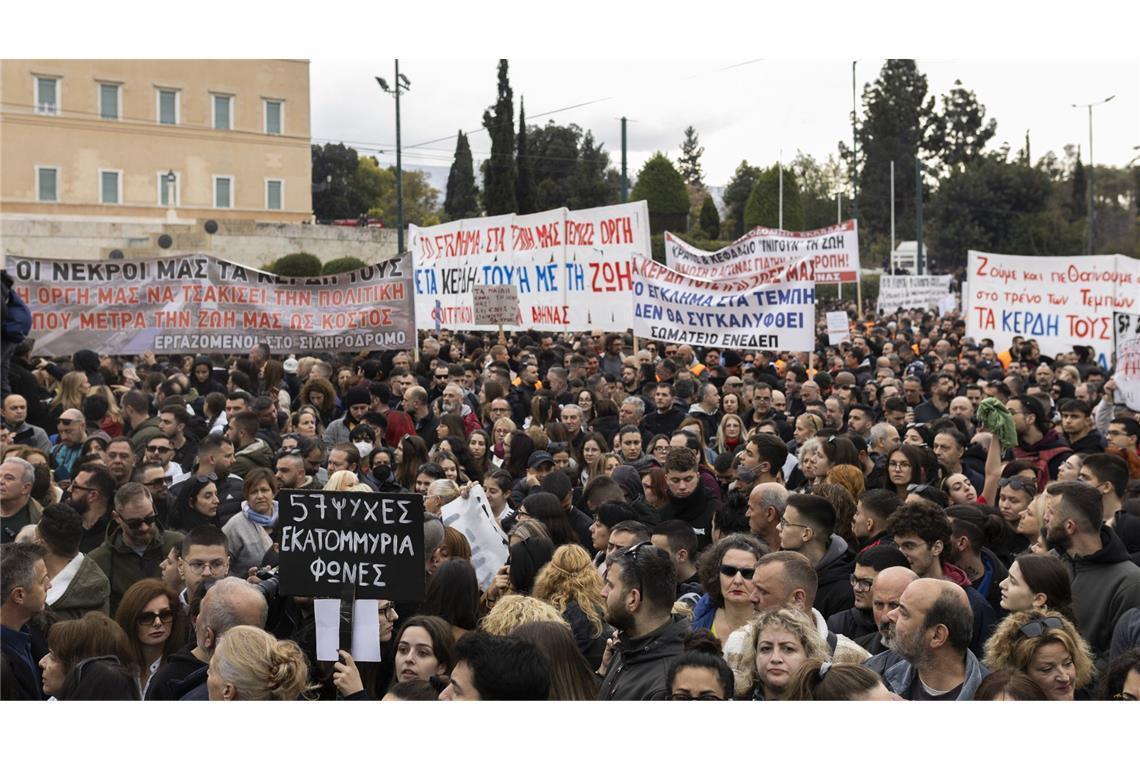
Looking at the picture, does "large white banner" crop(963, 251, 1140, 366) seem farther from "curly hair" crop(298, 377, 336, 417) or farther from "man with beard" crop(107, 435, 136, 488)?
"man with beard" crop(107, 435, 136, 488)

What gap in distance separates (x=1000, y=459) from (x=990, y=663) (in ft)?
16.3

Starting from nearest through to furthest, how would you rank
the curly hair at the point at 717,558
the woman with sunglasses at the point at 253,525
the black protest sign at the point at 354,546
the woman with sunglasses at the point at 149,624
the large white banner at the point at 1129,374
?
the black protest sign at the point at 354,546 < the woman with sunglasses at the point at 149,624 < the curly hair at the point at 717,558 < the woman with sunglasses at the point at 253,525 < the large white banner at the point at 1129,374

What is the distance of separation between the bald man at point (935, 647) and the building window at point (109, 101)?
61.2m

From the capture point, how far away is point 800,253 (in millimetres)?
18719

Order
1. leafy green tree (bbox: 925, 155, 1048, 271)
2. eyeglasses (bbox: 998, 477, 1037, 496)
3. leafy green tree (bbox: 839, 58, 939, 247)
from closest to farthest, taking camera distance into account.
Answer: eyeglasses (bbox: 998, 477, 1037, 496)
leafy green tree (bbox: 925, 155, 1048, 271)
leafy green tree (bbox: 839, 58, 939, 247)

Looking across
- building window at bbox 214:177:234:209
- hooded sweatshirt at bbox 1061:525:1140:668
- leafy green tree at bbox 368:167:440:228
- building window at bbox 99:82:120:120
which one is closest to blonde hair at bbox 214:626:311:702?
hooded sweatshirt at bbox 1061:525:1140:668

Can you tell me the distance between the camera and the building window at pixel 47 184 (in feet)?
192

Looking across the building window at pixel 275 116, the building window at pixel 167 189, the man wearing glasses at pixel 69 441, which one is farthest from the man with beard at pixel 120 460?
the building window at pixel 275 116

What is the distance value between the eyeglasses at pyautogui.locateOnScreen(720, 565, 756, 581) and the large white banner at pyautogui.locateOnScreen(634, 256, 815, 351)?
8985 millimetres

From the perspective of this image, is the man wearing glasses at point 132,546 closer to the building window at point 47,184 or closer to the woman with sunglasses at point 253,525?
the woman with sunglasses at point 253,525

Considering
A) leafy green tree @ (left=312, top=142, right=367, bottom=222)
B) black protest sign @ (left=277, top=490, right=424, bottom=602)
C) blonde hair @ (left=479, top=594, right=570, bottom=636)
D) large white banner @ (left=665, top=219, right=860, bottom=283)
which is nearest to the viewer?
blonde hair @ (left=479, top=594, right=570, bottom=636)

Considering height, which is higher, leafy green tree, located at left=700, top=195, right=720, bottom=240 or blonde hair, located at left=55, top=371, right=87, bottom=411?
leafy green tree, located at left=700, top=195, right=720, bottom=240

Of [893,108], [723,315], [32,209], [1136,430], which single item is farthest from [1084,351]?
[893,108]

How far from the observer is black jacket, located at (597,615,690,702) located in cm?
458
